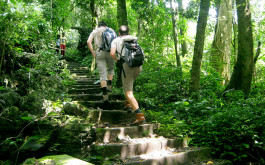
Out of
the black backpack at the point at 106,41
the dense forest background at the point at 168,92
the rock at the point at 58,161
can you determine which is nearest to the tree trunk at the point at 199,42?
the dense forest background at the point at 168,92

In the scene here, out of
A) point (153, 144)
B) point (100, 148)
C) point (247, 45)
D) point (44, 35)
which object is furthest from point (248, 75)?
point (44, 35)

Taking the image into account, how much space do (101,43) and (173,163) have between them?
3378 millimetres

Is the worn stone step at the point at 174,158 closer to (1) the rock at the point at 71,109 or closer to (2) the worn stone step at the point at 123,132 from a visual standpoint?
(2) the worn stone step at the point at 123,132

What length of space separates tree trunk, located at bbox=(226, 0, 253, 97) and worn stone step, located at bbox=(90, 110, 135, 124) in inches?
151

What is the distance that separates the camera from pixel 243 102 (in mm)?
5527

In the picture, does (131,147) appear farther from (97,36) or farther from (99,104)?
(97,36)

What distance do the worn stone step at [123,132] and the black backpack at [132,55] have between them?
1.30 m

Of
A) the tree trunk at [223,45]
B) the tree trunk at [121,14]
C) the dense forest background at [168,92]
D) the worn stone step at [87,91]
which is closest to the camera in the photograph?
→ the dense forest background at [168,92]

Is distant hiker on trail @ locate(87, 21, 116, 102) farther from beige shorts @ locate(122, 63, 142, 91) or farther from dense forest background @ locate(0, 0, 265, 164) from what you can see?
dense forest background @ locate(0, 0, 265, 164)

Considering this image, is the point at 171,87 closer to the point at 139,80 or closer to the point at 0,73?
the point at 139,80

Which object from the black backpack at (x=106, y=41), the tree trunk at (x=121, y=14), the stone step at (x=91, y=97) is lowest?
the stone step at (x=91, y=97)

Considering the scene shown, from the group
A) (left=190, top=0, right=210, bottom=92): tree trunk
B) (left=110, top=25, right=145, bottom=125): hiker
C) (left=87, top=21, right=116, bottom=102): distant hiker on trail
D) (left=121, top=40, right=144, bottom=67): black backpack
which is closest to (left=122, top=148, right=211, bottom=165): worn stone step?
(left=110, top=25, right=145, bottom=125): hiker

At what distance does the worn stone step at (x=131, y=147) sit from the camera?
3.56 meters

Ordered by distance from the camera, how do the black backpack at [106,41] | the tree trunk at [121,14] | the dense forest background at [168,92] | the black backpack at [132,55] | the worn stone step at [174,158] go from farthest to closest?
the tree trunk at [121,14]
the black backpack at [106,41]
the black backpack at [132,55]
the dense forest background at [168,92]
the worn stone step at [174,158]
